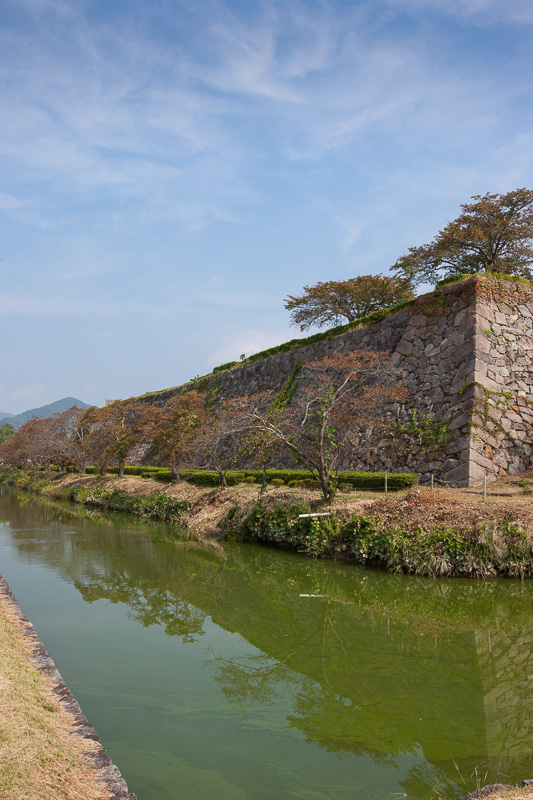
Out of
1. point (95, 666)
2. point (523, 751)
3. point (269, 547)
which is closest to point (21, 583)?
point (95, 666)

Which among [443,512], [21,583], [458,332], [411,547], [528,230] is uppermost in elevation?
[528,230]

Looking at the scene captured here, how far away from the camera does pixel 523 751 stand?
477cm

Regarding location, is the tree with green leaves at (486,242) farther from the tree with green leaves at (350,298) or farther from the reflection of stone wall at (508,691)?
the reflection of stone wall at (508,691)

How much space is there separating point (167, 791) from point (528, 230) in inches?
971

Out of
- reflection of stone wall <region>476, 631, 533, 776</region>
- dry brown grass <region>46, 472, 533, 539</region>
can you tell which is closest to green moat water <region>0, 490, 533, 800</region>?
reflection of stone wall <region>476, 631, 533, 776</region>

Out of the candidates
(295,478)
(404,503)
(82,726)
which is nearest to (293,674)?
(82,726)

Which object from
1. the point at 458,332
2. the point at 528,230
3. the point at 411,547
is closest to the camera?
the point at 411,547

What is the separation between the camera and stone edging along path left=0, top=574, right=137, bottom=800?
3764 millimetres

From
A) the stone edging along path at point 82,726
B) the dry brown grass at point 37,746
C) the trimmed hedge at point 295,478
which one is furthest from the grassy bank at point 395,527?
the dry brown grass at point 37,746

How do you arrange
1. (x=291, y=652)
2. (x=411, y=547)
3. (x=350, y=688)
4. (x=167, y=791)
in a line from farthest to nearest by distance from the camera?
(x=411, y=547), (x=291, y=652), (x=350, y=688), (x=167, y=791)

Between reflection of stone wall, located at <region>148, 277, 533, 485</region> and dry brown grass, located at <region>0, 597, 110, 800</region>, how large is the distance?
1311cm

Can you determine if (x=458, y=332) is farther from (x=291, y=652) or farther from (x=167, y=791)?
(x=167, y=791)

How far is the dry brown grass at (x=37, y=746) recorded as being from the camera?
3.35 m

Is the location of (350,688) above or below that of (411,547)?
below
